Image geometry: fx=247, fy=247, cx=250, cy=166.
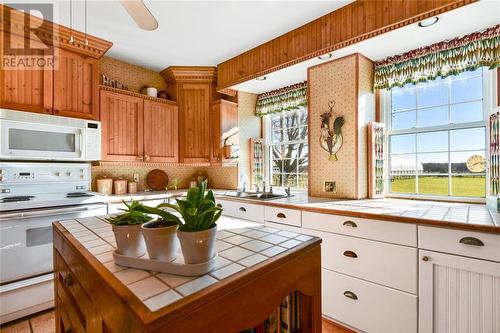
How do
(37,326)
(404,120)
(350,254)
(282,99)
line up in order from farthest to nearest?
(282,99), (404,120), (37,326), (350,254)

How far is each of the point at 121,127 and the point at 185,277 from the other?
2630mm

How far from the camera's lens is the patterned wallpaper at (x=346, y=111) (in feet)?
7.84

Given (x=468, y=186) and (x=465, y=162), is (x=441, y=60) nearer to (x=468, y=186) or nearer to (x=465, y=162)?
(x=465, y=162)

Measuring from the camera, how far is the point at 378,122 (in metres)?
2.57

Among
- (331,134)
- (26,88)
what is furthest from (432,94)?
(26,88)

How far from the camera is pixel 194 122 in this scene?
11.1ft

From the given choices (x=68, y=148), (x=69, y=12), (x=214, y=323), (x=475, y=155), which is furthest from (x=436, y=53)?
(x=68, y=148)

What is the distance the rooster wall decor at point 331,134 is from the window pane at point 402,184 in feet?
2.13

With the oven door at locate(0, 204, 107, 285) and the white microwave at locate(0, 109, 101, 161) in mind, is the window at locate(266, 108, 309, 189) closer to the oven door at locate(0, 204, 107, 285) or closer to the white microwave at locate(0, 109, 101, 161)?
the white microwave at locate(0, 109, 101, 161)

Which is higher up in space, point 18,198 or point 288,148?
point 288,148

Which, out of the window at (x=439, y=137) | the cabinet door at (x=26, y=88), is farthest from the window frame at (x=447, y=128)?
the cabinet door at (x=26, y=88)

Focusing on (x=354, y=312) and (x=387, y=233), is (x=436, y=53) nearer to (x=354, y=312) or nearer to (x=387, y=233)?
(x=387, y=233)

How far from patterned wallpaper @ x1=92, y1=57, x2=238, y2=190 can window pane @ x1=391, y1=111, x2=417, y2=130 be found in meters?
2.02

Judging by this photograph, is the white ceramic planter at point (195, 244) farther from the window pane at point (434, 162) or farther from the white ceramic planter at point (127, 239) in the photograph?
the window pane at point (434, 162)
